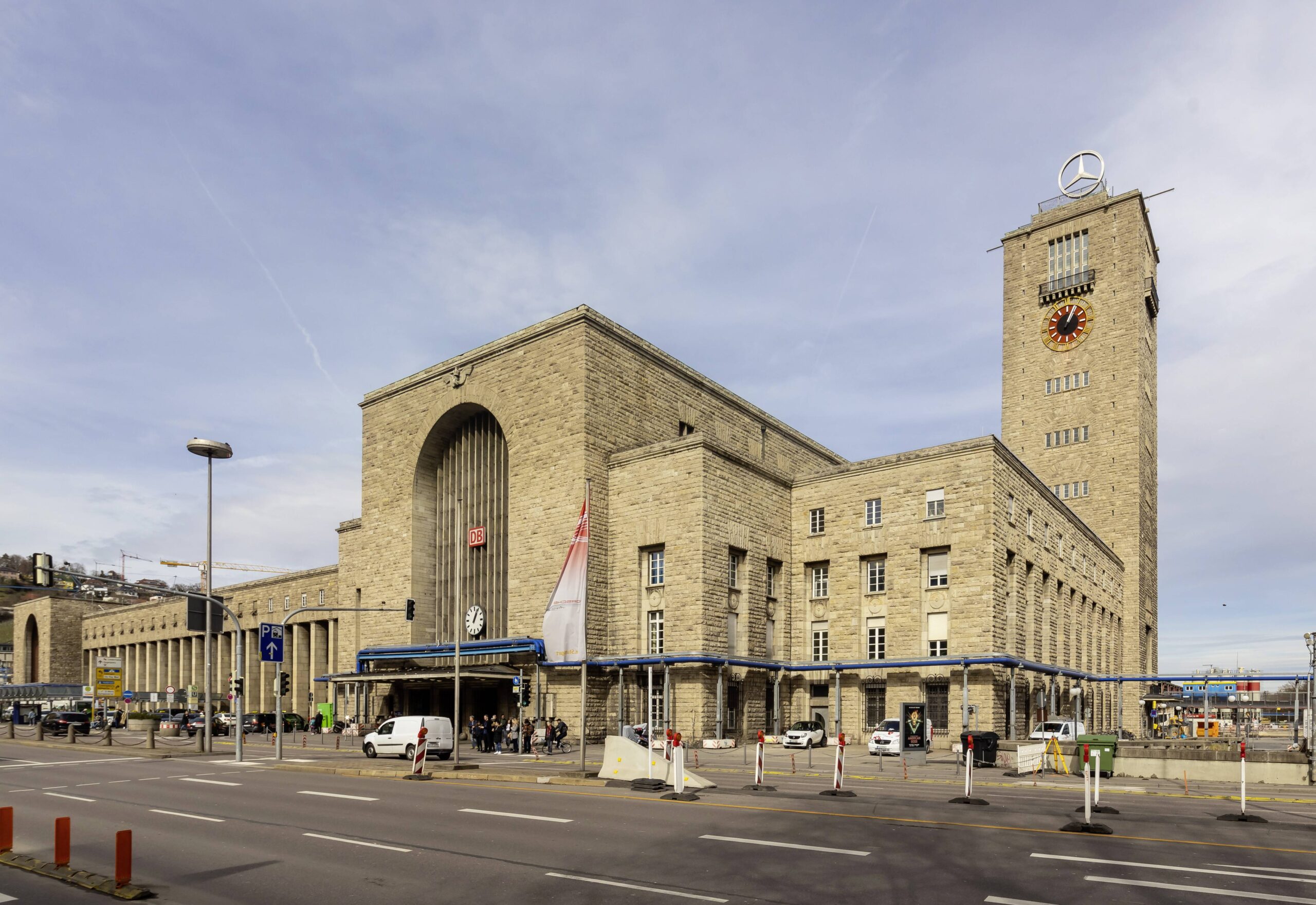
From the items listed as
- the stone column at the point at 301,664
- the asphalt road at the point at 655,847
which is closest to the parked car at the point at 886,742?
the asphalt road at the point at 655,847

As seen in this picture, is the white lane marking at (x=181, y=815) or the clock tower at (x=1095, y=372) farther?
the clock tower at (x=1095, y=372)

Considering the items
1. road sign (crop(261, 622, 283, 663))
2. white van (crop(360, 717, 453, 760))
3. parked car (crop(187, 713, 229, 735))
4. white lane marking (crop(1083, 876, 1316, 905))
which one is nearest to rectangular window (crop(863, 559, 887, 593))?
white van (crop(360, 717, 453, 760))

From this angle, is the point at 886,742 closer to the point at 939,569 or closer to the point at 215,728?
the point at 939,569

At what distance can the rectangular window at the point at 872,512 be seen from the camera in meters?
47.2

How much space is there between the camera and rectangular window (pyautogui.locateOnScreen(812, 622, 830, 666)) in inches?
1916

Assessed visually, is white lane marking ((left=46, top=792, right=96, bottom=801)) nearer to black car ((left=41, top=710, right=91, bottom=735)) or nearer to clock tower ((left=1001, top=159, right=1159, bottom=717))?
black car ((left=41, top=710, right=91, bottom=735))

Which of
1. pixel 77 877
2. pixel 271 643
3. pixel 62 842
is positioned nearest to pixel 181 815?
pixel 62 842

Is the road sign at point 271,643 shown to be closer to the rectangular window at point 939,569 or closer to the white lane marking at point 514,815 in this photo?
the white lane marking at point 514,815

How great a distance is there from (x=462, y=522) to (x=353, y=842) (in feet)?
129

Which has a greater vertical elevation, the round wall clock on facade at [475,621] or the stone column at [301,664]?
the round wall clock on facade at [475,621]

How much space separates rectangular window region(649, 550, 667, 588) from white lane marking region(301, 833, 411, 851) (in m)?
30.0

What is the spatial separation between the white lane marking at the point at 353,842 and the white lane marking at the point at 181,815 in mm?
2870

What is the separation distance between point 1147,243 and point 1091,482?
20402 millimetres

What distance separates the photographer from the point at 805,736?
1658 inches
